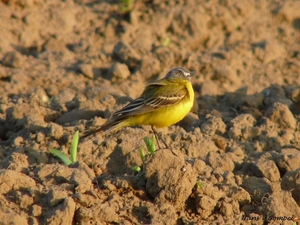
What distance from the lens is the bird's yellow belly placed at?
29.5 ft

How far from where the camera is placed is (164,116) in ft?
29.5

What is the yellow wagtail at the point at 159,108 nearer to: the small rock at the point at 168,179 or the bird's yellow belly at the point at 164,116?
the bird's yellow belly at the point at 164,116

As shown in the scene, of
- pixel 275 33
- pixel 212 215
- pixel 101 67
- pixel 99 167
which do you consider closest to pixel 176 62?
pixel 101 67

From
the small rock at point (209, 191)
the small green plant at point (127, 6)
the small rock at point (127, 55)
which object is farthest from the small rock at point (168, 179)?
the small green plant at point (127, 6)

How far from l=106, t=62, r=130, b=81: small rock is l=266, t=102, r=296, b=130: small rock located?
3.15m

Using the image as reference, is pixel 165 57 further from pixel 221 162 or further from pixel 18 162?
pixel 18 162

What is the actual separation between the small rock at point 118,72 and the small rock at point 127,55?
283 mm

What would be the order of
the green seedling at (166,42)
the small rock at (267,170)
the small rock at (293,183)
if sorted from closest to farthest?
the small rock at (293,183) → the small rock at (267,170) → the green seedling at (166,42)

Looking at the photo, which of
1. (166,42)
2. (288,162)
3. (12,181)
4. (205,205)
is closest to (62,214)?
(12,181)

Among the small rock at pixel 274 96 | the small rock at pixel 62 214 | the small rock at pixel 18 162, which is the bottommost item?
the small rock at pixel 274 96

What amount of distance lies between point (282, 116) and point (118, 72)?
342cm

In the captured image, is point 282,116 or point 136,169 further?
point 282,116

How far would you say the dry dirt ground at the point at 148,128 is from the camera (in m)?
7.36

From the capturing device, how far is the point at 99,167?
8352mm
